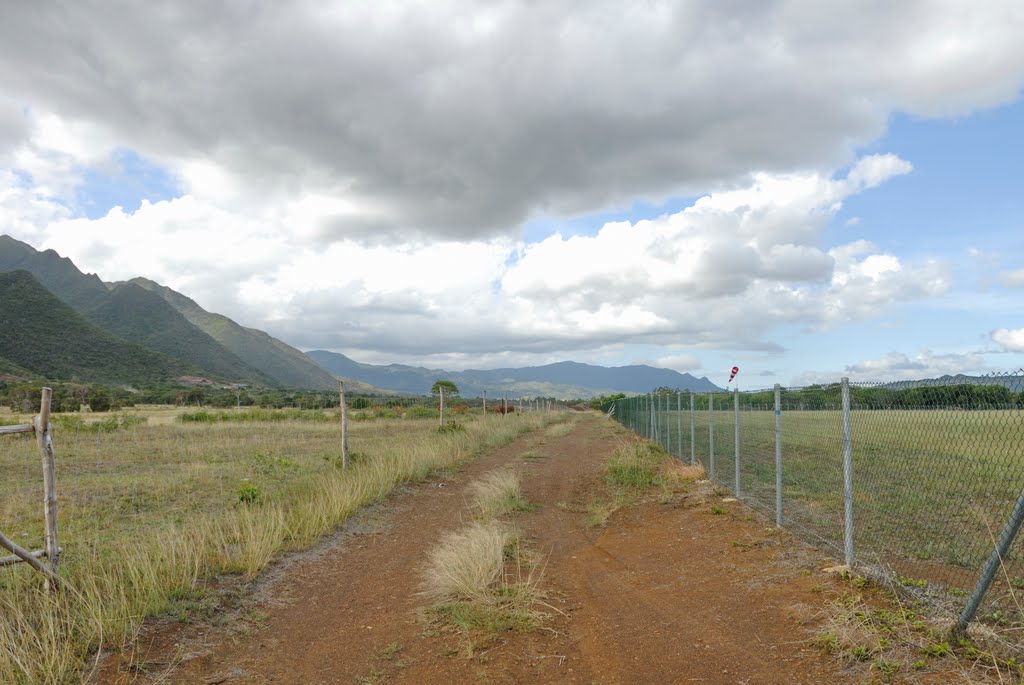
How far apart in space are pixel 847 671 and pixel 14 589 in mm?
6599

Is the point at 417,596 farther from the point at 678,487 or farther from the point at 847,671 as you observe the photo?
the point at 678,487

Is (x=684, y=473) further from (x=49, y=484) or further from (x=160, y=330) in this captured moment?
(x=160, y=330)

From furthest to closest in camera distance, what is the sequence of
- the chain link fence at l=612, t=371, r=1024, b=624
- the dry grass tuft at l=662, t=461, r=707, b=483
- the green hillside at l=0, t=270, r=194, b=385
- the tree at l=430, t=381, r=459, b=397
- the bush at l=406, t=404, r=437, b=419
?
1. the green hillside at l=0, t=270, r=194, b=385
2. the tree at l=430, t=381, r=459, b=397
3. the bush at l=406, t=404, r=437, b=419
4. the dry grass tuft at l=662, t=461, r=707, b=483
5. the chain link fence at l=612, t=371, r=1024, b=624

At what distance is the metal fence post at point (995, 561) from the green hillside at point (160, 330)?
400ft

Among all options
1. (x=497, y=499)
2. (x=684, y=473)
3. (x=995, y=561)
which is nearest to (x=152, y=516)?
(x=497, y=499)

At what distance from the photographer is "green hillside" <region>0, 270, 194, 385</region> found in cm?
6844

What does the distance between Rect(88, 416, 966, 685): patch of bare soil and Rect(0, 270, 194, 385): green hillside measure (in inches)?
2852

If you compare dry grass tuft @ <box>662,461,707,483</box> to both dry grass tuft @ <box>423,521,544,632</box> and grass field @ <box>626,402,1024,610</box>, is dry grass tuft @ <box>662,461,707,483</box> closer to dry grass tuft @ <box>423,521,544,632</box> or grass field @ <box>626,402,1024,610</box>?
grass field @ <box>626,402,1024,610</box>

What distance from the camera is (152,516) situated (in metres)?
10.5

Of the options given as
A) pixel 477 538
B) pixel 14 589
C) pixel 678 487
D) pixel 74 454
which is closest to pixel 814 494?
pixel 678 487

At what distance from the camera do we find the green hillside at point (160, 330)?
4683 inches

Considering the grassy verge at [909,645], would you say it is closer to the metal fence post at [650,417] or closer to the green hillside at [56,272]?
the metal fence post at [650,417]

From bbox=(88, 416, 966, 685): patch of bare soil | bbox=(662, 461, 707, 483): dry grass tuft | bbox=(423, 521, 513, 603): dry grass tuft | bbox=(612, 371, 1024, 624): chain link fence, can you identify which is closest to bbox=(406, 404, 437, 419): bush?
bbox=(662, 461, 707, 483): dry grass tuft

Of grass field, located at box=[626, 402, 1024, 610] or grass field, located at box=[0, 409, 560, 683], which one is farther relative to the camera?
grass field, located at box=[626, 402, 1024, 610]
